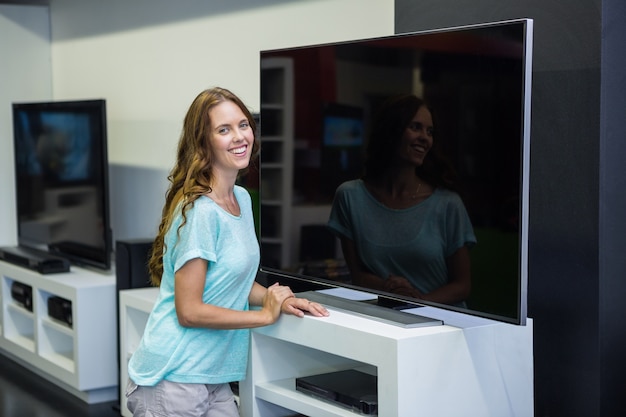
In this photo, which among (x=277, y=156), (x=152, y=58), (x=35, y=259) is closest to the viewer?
Answer: (x=277, y=156)

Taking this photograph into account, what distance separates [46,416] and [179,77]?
172cm

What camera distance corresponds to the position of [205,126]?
2.55 m

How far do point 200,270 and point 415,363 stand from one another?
602 mm

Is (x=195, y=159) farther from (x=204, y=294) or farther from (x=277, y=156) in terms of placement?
(x=277, y=156)

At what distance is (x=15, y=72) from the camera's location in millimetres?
5750

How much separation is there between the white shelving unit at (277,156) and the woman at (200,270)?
0.51m

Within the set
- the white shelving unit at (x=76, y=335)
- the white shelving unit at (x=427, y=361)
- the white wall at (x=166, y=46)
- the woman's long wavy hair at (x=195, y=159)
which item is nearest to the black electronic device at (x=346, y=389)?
the white shelving unit at (x=427, y=361)

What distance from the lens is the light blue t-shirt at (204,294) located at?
2.46m

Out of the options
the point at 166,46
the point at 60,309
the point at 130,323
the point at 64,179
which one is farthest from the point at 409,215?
the point at 64,179

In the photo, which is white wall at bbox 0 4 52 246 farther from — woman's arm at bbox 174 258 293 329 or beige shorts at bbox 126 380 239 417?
woman's arm at bbox 174 258 293 329

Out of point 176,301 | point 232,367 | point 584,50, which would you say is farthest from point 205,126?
point 584,50

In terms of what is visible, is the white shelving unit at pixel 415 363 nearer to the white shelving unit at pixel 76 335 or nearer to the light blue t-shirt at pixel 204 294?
the light blue t-shirt at pixel 204 294

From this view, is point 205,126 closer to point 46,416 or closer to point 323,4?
point 323,4

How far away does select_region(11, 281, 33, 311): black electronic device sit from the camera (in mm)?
4844
